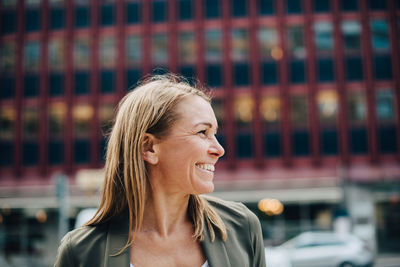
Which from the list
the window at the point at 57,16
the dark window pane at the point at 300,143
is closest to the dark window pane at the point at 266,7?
the dark window pane at the point at 300,143

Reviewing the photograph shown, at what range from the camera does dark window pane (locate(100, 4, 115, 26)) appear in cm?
2567

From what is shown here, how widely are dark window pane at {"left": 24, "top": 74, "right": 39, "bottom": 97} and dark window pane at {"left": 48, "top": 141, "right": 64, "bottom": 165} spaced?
126 inches

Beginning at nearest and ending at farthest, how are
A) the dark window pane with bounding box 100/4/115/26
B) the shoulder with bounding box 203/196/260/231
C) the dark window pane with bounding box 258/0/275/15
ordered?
the shoulder with bounding box 203/196/260/231, the dark window pane with bounding box 258/0/275/15, the dark window pane with bounding box 100/4/115/26

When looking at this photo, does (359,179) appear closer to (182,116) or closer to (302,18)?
(302,18)

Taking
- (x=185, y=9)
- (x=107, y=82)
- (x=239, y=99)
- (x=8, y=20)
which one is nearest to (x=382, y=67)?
(x=239, y=99)

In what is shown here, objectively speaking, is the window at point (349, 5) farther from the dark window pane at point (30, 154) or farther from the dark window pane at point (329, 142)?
the dark window pane at point (30, 154)

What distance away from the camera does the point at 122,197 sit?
1.74 m

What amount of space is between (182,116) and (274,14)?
24147mm

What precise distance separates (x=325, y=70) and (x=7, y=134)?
18175mm

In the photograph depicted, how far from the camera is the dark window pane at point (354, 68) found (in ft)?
77.9

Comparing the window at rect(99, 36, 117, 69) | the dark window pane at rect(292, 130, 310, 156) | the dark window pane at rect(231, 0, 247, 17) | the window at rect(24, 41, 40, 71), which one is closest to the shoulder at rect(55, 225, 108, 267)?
the dark window pane at rect(292, 130, 310, 156)

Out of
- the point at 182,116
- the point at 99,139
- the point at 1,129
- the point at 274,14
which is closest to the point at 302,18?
the point at 274,14

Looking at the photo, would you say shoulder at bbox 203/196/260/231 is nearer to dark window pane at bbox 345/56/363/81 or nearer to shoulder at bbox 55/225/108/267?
shoulder at bbox 55/225/108/267

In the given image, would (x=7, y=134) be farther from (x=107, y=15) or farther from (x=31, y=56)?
(x=107, y=15)
